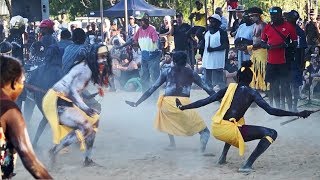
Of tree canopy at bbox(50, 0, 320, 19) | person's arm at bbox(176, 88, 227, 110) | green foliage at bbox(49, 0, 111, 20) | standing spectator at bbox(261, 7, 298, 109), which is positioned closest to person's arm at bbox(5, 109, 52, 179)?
person's arm at bbox(176, 88, 227, 110)

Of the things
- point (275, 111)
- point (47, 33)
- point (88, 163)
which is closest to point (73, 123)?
point (88, 163)

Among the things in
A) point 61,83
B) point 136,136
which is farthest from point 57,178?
point 136,136

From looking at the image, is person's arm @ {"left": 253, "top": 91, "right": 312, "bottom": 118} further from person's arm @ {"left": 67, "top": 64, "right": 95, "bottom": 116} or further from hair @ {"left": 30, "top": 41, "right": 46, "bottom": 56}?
hair @ {"left": 30, "top": 41, "right": 46, "bottom": 56}

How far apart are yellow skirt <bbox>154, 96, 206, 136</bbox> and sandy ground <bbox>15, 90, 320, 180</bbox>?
0.96 feet

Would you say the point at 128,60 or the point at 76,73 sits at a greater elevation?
the point at 76,73

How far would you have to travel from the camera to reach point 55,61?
414 inches

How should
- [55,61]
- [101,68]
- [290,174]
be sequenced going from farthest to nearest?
[55,61] → [101,68] → [290,174]

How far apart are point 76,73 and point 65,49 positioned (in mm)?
1795

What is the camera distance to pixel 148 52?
15758 mm

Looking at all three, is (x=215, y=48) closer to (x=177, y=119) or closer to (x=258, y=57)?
(x=258, y=57)

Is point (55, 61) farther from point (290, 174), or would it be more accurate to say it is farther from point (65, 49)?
point (290, 174)

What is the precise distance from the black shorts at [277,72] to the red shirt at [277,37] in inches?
3.3

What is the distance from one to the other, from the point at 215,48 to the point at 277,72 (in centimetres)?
167

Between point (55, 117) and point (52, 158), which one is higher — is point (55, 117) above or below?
above
